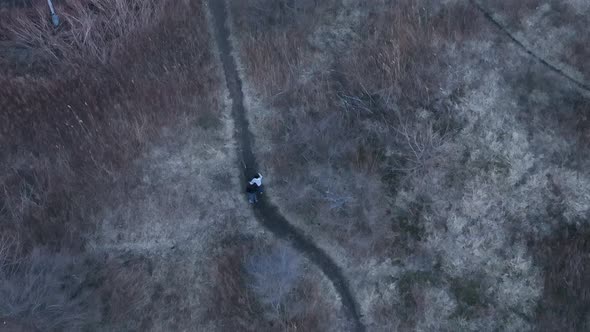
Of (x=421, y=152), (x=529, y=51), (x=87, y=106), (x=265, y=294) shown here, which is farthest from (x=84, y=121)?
(x=529, y=51)

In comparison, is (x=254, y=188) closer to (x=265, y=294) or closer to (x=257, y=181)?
(x=257, y=181)

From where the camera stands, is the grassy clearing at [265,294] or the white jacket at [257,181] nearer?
the grassy clearing at [265,294]

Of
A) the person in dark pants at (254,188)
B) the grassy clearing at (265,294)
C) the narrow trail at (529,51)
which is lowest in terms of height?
the grassy clearing at (265,294)

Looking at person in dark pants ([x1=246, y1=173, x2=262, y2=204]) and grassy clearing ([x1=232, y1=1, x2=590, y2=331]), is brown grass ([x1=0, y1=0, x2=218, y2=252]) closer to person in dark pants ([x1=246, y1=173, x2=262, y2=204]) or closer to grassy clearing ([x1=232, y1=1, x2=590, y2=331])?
grassy clearing ([x1=232, y1=1, x2=590, y2=331])

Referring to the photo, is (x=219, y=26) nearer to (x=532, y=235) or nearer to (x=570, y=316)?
(x=532, y=235)

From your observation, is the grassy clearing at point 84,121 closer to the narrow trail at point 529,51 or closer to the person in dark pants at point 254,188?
the person in dark pants at point 254,188

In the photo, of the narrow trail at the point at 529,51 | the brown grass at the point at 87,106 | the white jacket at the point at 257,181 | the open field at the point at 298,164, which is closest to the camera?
the open field at the point at 298,164

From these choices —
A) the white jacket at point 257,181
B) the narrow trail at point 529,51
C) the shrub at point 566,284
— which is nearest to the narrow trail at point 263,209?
the white jacket at point 257,181

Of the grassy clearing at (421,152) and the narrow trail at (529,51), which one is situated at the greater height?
the narrow trail at (529,51)
